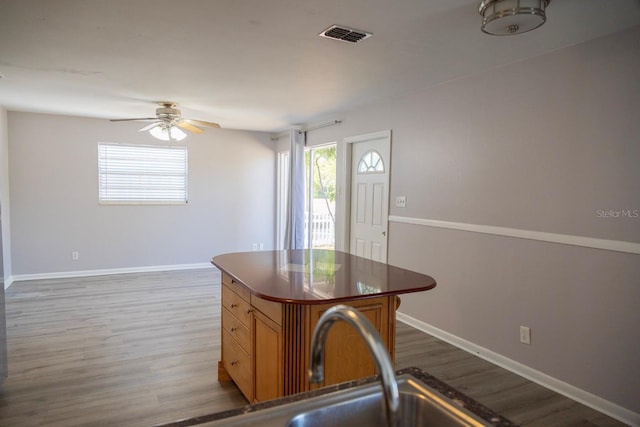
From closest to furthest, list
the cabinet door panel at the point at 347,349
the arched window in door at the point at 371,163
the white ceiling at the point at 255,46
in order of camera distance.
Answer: the cabinet door panel at the point at 347,349 → the white ceiling at the point at 255,46 → the arched window in door at the point at 371,163

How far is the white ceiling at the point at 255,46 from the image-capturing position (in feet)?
7.37

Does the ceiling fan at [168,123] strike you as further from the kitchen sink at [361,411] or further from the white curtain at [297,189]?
the kitchen sink at [361,411]

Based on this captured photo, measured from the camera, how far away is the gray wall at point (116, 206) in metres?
5.73

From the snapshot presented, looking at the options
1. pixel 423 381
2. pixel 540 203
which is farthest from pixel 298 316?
pixel 540 203

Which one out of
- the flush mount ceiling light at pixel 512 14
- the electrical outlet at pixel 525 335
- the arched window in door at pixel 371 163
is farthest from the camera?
the arched window in door at pixel 371 163

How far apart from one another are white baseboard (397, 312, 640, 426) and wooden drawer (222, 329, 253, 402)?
200 centimetres

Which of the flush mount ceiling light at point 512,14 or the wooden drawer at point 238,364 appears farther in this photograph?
the wooden drawer at point 238,364

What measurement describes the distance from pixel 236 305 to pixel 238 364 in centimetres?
38

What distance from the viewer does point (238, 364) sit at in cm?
268

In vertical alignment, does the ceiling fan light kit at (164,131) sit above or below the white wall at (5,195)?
above

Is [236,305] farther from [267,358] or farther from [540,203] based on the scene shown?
[540,203]

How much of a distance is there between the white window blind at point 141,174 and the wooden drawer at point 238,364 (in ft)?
13.9

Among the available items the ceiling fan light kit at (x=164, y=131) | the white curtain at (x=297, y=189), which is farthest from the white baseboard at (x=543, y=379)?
the ceiling fan light kit at (x=164, y=131)

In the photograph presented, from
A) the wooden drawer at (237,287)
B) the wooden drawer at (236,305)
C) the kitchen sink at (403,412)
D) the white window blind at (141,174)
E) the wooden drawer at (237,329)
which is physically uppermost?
the white window blind at (141,174)
